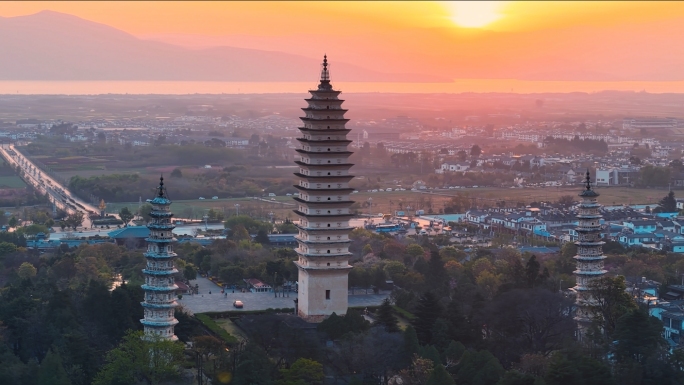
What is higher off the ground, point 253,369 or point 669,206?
point 669,206

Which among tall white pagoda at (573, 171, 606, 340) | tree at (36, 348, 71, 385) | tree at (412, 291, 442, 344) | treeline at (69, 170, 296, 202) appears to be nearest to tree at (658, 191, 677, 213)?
treeline at (69, 170, 296, 202)

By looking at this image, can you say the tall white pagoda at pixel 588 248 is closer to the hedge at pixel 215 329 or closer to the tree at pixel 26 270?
the hedge at pixel 215 329

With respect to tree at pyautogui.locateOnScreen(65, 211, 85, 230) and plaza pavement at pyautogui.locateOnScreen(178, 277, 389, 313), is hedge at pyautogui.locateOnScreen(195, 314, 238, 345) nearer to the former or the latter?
plaza pavement at pyautogui.locateOnScreen(178, 277, 389, 313)

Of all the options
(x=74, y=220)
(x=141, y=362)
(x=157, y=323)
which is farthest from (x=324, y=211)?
(x=74, y=220)

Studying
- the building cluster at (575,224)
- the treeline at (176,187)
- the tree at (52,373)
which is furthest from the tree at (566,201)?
the tree at (52,373)

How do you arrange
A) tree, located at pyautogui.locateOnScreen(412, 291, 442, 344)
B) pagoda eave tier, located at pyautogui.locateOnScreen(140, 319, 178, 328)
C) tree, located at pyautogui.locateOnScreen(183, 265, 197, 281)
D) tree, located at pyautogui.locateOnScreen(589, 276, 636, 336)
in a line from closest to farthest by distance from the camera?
pagoda eave tier, located at pyautogui.locateOnScreen(140, 319, 178, 328) → tree, located at pyautogui.locateOnScreen(589, 276, 636, 336) → tree, located at pyautogui.locateOnScreen(412, 291, 442, 344) → tree, located at pyautogui.locateOnScreen(183, 265, 197, 281)

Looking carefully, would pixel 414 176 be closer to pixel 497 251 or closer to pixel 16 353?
pixel 497 251

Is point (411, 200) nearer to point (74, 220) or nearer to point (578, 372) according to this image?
point (74, 220)
